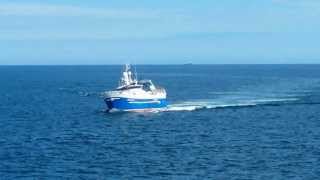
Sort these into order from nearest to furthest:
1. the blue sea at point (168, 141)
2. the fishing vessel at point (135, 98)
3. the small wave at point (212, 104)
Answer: the blue sea at point (168, 141) < the fishing vessel at point (135, 98) < the small wave at point (212, 104)

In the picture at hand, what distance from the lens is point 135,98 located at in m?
122

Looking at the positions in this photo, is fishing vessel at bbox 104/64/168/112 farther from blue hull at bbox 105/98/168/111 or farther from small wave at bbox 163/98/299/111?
small wave at bbox 163/98/299/111

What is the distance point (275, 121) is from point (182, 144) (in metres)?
Answer: 28.1

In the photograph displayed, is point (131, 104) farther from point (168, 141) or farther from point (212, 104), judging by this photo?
point (168, 141)

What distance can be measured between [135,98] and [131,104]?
1.28m

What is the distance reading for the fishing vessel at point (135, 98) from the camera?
120938 millimetres

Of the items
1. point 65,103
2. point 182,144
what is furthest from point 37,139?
point 65,103

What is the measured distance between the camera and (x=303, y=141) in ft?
279

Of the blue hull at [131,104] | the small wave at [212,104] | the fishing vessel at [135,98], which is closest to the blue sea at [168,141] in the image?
the small wave at [212,104]

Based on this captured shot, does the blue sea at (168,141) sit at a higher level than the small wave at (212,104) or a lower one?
lower

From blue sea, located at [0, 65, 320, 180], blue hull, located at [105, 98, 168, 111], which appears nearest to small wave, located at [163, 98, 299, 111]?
blue sea, located at [0, 65, 320, 180]

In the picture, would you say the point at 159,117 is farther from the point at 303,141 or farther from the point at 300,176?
the point at 300,176

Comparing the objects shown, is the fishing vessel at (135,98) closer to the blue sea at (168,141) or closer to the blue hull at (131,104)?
the blue hull at (131,104)

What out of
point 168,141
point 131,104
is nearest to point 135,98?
point 131,104
